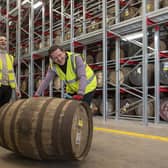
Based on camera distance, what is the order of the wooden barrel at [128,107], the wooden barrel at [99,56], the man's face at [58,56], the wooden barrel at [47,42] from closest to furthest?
1. the man's face at [58,56]
2. the wooden barrel at [128,107]
3. the wooden barrel at [99,56]
4. the wooden barrel at [47,42]

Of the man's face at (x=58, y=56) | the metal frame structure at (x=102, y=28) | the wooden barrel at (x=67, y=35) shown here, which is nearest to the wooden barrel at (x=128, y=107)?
the metal frame structure at (x=102, y=28)

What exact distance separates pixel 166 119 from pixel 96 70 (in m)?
2.70

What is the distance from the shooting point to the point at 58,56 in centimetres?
322

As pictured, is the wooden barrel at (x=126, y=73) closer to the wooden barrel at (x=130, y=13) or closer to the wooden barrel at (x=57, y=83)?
the wooden barrel at (x=130, y=13)

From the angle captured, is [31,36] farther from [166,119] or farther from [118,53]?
[166,119]

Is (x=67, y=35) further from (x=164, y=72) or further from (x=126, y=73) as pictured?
(x=164, y=72)

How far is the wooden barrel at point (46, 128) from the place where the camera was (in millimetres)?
2457

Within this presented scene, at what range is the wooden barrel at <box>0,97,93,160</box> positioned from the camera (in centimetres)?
246

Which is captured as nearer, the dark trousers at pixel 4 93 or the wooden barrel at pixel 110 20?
the dark trousers at pixel 4 93

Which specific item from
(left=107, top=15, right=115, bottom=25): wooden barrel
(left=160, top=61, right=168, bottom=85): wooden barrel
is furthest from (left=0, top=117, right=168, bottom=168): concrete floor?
(left=107, top=15, right=115, bottom=25): wooden barrel

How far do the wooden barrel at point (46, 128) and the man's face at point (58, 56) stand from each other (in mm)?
685

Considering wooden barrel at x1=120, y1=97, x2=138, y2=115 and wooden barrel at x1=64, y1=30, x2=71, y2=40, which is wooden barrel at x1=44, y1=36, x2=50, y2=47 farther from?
wooden barrel at x1=120, y1=97, x2=138, y2=115

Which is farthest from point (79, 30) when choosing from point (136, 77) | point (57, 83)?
point (136, 77)

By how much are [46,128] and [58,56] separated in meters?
1.05
